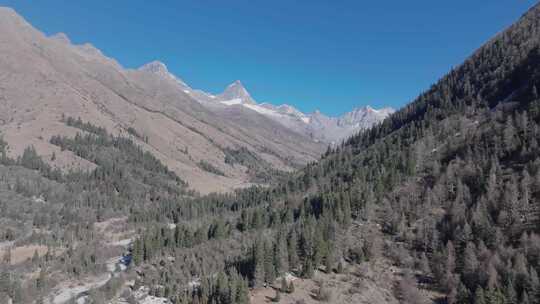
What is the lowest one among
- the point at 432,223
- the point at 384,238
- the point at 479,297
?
the point at 479,297

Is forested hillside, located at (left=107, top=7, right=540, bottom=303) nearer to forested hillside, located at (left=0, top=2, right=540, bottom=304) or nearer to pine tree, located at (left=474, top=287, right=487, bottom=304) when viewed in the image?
pine tree, located at (left=474, top=287, right=487, bottom=304)

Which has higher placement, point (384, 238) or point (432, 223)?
point (432, 223)

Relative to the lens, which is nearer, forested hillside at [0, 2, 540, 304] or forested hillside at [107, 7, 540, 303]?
forested hillside at [0, 2, 540, 304]

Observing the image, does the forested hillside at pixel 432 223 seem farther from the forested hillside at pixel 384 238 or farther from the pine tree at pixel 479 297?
the forested hillside at pixel 384 238

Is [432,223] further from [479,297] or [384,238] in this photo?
[479,297]

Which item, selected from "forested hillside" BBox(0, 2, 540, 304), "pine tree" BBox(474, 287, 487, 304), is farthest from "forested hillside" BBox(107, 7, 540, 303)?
"forested hillside" BBox(0, 2, 540, 304)

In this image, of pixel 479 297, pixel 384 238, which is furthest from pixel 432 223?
pixel 479 297

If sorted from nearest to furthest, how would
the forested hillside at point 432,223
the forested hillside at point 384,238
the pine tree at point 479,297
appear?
the pine tree at point 479,297, the forested hillside at point 384,238, the forested hillside at point 432,223

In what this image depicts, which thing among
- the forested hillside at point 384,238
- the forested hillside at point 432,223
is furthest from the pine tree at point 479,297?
the forested hillside at point 384,238

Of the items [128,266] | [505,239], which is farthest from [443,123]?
[128,266]

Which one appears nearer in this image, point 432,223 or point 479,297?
point 479,297

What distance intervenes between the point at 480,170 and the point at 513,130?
2770 centimetres

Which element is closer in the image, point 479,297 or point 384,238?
point 479,297

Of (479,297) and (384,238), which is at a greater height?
(384,238)
